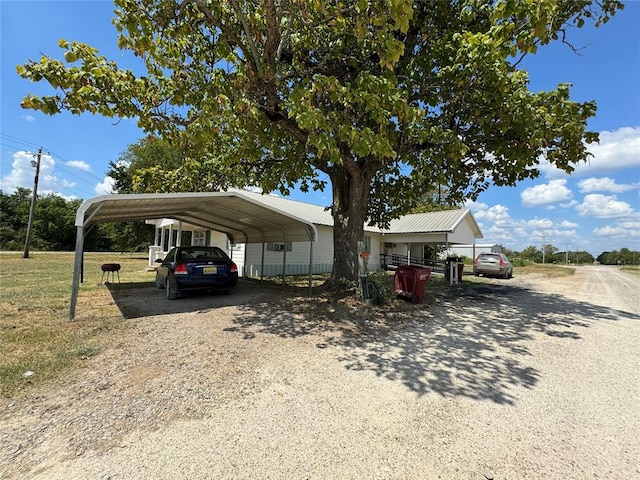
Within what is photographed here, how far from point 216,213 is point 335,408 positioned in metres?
8.59

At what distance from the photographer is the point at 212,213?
418 inches

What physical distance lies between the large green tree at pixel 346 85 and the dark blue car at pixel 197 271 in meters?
2.75

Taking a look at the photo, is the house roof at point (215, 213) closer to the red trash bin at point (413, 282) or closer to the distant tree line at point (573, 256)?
the red trash bin at point (413, 282)

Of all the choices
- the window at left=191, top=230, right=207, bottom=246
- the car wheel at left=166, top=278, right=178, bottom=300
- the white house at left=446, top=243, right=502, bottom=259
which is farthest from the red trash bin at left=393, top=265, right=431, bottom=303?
the white house at left=446, top=243, right=502, bottom=259

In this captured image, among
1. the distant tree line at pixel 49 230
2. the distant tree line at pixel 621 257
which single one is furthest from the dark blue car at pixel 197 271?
the distant tree line at pixel 621 257

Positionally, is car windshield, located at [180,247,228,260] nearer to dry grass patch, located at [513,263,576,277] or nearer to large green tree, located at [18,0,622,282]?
large green tree, located at [18,0,622,282]

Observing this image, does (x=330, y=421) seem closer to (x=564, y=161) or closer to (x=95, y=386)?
(x=95, y=386)

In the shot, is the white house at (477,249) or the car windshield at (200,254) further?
the white house at (477,249)

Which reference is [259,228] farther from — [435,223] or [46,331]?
[435,223]

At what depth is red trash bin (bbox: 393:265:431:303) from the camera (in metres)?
8.48

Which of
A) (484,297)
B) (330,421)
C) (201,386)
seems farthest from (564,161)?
(201,386)

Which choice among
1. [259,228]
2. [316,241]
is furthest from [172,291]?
[316,241]

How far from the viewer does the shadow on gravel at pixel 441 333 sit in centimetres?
403

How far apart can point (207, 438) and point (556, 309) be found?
371 inches
